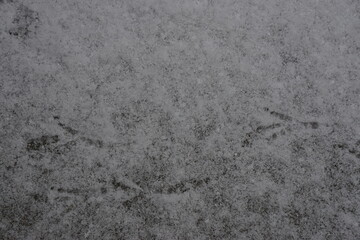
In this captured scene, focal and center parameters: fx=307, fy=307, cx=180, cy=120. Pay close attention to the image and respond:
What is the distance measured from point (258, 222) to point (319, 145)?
37 cm

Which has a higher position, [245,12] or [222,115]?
[245,12]

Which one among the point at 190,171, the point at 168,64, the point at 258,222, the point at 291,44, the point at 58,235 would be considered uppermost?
the point at 291,44

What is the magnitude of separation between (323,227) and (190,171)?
0.52 meters

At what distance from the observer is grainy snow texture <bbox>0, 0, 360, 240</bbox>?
1.10 m

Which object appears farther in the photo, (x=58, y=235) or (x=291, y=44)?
(x=291, y=44)

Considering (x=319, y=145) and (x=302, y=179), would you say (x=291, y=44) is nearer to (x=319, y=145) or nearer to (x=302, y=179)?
(x=319, y=145)

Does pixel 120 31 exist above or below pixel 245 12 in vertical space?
below

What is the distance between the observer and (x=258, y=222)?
1.10m

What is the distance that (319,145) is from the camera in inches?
45.6

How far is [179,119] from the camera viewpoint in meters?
1.17

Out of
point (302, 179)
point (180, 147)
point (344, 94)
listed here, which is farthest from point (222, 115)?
point (344, 94)

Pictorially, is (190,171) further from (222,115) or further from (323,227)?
(323,227)

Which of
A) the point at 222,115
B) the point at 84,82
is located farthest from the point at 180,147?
the point at 84,82

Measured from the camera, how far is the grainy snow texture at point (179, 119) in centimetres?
110
